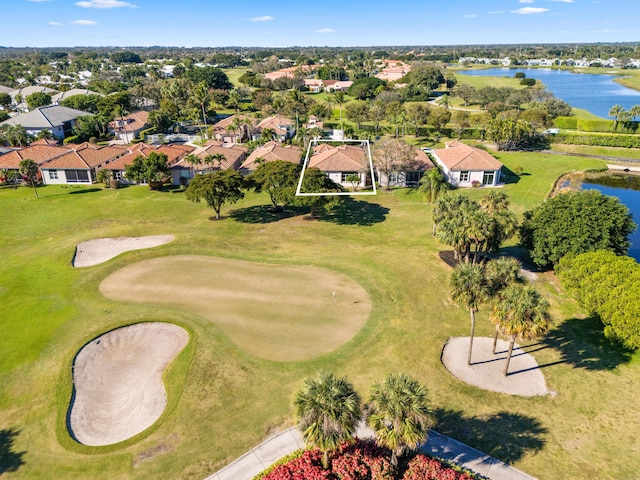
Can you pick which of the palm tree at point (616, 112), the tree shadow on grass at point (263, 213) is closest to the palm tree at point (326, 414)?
the tree shadow on grass at point (263, 213)

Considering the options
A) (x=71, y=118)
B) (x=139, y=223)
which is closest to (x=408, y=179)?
(x=139, y=223)

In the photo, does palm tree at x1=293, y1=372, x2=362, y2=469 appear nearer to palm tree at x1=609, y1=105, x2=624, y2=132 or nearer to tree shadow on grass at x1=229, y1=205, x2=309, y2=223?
tree shadow on grass at x1=229, y1=205, x2=309, y2=223

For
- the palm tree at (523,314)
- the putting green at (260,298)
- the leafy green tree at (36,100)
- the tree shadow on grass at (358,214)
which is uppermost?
the leafy green tree at (36,100)

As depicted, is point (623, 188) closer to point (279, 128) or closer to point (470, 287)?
point (470, 287)

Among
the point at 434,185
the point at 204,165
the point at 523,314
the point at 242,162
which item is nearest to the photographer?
the point at 523,314

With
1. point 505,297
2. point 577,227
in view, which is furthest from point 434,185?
point 505,297

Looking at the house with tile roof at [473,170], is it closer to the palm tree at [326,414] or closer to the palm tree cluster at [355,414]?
the palm tree cluster at [355,414]

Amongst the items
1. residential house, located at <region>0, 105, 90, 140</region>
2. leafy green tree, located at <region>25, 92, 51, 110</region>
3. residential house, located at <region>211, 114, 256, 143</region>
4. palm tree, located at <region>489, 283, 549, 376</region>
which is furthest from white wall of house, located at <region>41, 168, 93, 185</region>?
palm tree, located at <region>489, 283, 549, 376</region>
